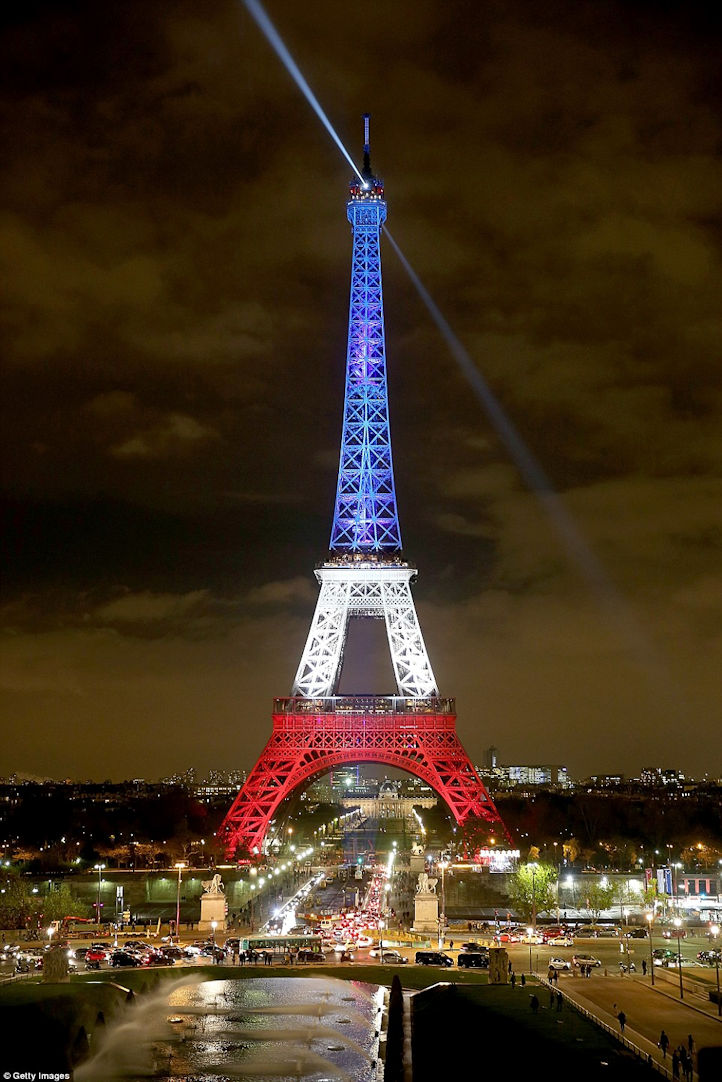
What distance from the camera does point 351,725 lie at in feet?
258

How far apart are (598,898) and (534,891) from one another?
20.8ft

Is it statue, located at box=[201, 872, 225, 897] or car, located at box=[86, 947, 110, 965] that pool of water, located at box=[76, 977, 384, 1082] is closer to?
car, located at box=[86, 947, 110, 965]

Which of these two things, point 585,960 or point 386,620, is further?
point 386,620

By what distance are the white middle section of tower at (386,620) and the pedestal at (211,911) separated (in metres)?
24.8

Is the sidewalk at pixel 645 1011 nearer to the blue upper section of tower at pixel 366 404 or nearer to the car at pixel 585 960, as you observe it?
the car at pixel 585 960

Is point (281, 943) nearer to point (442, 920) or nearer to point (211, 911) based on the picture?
point (211, 911)

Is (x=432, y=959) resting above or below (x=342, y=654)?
below

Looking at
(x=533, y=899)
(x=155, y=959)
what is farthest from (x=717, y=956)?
(x=155, y=959)

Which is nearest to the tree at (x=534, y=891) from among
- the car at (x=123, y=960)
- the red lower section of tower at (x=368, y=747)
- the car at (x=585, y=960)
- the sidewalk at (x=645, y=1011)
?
the car at (x=585, y=960)

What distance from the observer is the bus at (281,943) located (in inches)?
2012

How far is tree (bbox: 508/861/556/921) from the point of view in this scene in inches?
2322

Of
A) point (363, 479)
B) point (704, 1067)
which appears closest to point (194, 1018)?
point (704, 1067)

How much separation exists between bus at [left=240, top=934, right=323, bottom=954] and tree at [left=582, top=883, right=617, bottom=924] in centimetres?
1900

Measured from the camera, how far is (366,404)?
87.2 m
